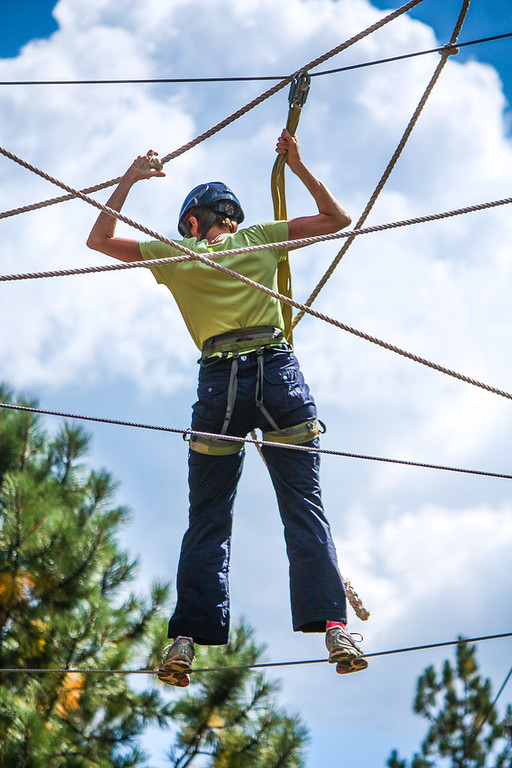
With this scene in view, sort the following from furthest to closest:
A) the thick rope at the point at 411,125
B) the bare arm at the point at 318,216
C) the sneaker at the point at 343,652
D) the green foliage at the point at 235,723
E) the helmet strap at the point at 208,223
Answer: the green foliage at the point at 235,723 < the thick rope at the point at 411,125 < the helmet strap at the point at 208,223 < the bare arm at the point at 318,216 < the sneaker at the point at 343,652

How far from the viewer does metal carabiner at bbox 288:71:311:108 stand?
10.5 ft

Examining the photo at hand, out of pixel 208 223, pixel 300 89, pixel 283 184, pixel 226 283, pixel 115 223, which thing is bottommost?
pixel 226 283

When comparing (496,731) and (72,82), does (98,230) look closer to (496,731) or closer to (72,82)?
(72,82)

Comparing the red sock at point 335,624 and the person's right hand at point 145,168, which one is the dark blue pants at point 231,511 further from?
the person's right hand at point 145,168

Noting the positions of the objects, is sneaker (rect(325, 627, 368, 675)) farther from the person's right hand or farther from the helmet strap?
the person's right hand

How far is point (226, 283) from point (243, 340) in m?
0.18

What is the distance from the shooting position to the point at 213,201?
3.02 metres

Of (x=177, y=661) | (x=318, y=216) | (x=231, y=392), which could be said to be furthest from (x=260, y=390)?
(x=177, y=661)

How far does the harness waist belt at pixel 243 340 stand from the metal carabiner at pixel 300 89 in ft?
2.83

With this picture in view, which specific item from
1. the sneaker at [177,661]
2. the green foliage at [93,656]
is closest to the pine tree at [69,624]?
the green foliage at [93,656]

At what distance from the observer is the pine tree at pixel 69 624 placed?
7473mm

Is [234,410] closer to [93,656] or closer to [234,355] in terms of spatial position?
[234,355]

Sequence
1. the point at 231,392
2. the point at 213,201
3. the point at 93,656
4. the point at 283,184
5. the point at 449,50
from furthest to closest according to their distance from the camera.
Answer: the point at 93,656, the point at 449,50, the point at 283,184, the point at 213,201, the point at 231,392

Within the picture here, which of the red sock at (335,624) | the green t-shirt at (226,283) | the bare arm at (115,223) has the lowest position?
the red sock at (335,624)
